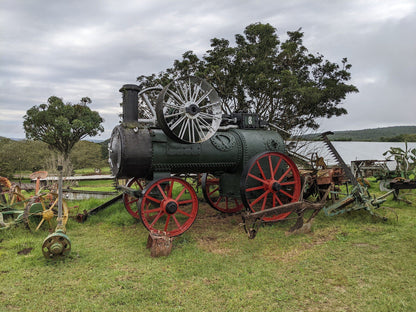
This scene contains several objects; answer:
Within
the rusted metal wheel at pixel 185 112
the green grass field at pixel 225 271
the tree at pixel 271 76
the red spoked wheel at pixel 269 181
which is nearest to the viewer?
the green grass field at pixel 225 271

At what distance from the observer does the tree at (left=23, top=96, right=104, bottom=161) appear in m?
21.9

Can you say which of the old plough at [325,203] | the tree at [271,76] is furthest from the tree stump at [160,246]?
the tree at [271,76]

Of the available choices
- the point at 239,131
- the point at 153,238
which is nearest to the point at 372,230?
the point at 239,131

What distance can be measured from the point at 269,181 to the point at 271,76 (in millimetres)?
6090

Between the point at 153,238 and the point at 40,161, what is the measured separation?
25837 mm

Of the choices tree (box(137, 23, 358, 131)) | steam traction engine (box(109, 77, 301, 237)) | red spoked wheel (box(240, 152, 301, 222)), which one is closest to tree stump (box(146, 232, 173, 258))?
steam traction engine (box(109, 77, 301, 237))

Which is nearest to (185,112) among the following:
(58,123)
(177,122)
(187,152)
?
(177,122)

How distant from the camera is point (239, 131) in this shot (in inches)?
295

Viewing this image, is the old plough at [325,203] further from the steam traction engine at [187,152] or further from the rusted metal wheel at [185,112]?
the rusted metal wheel at [185,112]

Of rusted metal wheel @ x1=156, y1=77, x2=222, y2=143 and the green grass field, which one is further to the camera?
rusted metal wheel @ x1=156, y1=77, x2=222, y2=143

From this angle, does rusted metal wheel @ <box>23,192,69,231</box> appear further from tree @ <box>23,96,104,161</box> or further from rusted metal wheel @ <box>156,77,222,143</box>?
tree @ <box>23,96,104,161</box>

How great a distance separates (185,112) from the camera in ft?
20.1

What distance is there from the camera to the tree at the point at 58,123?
21.9 meters

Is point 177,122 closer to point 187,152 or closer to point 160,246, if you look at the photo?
point 187,152
